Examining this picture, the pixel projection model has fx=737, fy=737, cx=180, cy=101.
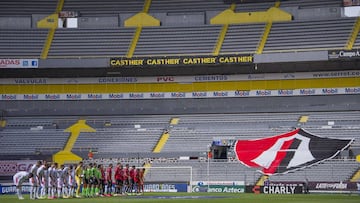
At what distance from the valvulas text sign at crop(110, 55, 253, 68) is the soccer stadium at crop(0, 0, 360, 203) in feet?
0.28

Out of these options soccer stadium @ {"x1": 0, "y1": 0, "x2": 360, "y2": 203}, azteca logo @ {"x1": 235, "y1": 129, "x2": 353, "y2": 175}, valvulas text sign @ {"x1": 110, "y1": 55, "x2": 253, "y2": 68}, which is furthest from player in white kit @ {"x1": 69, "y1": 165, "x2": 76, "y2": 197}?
valvulas text sign @ {"x1": 110, "y1": 55, "x2": 253, "y2": 68}

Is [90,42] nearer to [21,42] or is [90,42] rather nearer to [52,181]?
[21,42]

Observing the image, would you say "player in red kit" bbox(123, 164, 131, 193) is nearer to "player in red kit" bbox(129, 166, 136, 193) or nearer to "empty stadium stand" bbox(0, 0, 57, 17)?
"player in red kit" bbox(129, 166, 136, 193)

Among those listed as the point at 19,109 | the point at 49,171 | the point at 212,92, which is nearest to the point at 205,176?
the point at 212,92

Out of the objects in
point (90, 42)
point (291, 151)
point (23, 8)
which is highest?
point (23, 8)

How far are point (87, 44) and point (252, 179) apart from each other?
1891 centimetres

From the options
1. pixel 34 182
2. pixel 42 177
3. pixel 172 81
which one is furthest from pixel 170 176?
pixel 34 182

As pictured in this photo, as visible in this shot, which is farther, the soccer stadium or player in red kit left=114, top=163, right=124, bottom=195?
the soccer stadium

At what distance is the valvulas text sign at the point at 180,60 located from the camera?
5562 cm

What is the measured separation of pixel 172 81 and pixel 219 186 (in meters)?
14.7

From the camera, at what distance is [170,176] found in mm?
49938

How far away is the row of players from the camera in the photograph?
1475 inches

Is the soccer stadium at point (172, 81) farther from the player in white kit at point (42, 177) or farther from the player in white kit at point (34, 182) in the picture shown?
the player in white kit at point (34, 182)

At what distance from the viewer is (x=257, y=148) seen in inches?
1929
